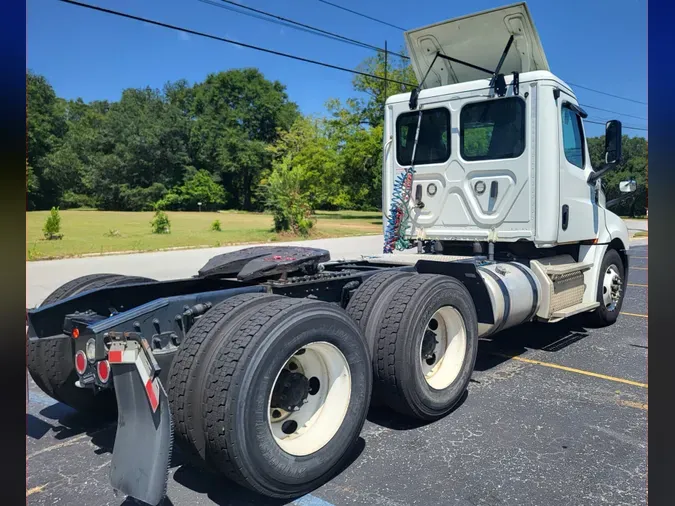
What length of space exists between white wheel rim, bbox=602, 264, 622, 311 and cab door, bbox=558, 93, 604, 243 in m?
0.79

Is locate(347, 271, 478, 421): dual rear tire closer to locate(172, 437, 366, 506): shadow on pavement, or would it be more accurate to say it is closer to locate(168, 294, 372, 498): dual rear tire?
locate(168, 294, 372, 498): dual rear tire

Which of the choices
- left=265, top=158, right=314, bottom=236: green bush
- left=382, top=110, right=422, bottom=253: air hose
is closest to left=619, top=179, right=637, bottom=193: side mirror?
left=382, top=110, right=422, bottom=253: air hose

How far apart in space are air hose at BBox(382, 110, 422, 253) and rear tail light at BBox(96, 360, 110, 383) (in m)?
4.25

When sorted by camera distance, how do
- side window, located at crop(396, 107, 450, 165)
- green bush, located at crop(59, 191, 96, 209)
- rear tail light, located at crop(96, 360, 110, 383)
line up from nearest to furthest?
rear tail light, located at crop(96, 360, 110, 383), side window, located at crop(396, 107, 450, 165), green bush, located at crop(59, 191, 96, 209)

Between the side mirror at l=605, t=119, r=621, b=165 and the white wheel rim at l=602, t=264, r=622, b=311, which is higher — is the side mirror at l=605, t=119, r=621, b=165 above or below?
above

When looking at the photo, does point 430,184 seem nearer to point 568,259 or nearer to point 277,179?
point 568,259

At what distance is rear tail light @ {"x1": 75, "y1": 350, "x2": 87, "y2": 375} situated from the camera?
319cm

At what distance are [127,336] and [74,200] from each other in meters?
57.1

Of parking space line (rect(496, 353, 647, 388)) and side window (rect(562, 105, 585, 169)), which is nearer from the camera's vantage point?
parking space line (rect(496, 353, 647, 388))

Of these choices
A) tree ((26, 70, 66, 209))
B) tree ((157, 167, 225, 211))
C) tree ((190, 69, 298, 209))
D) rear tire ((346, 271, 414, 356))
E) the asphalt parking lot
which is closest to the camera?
the asphalt parking lot

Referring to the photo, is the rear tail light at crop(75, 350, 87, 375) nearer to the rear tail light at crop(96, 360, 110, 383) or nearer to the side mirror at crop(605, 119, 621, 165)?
the rear tail light at crop(96, 360, 110, 383)

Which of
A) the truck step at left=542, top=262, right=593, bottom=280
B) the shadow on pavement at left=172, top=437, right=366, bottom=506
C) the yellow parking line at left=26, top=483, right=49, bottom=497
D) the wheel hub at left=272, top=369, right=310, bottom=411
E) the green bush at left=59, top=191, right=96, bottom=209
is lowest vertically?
the yellow parking line at left=26, top=483, right=49, bottom=497
